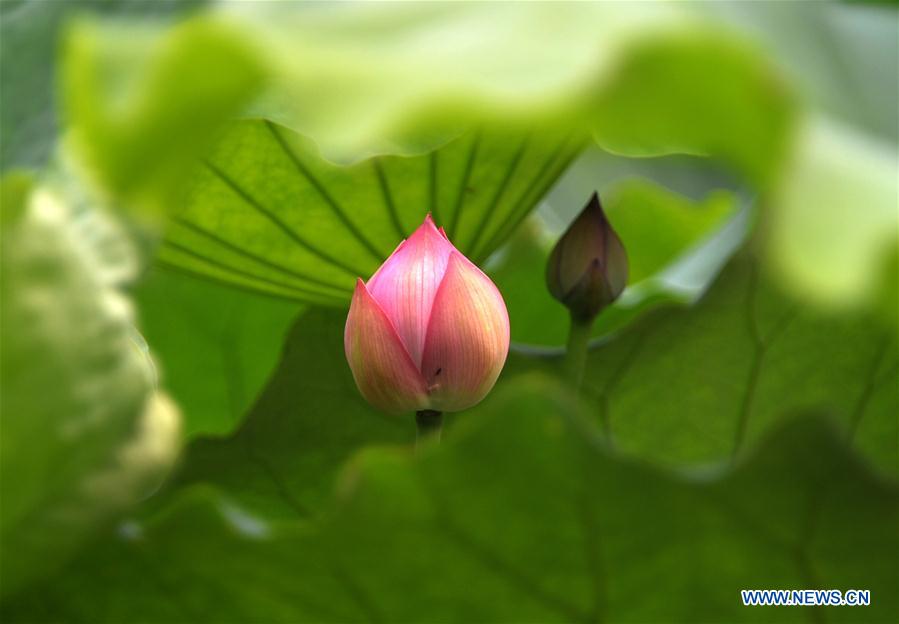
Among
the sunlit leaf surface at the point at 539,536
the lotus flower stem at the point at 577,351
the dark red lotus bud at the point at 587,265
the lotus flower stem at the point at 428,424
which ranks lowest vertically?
the lotus flower stem at the point at 428,424

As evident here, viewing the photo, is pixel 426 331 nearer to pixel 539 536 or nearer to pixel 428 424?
pixel 428 424

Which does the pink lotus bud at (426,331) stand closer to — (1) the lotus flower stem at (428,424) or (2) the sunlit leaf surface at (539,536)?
(1) the lotus flower stem at (428,424)

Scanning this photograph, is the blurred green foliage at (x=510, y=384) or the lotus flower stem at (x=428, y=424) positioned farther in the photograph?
the lotus flower stem at (x=428, y=424)

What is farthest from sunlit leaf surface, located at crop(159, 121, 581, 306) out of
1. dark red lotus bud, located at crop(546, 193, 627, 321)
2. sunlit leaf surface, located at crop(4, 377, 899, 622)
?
sunlit leaf surface, located at crop(4, 377, 899, 622)

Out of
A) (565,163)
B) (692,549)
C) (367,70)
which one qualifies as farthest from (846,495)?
(565,163)

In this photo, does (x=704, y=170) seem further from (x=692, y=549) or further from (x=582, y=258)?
(x=692, y=549)

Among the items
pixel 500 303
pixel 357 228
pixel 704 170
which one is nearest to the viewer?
pixel 500 303

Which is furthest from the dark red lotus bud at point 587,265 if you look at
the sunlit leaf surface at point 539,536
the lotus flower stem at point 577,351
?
the sunlit leaf surface at point 539,536

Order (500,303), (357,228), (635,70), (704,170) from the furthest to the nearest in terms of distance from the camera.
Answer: (704,170)
(357,228)
(500,303)
(635,70)
